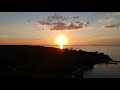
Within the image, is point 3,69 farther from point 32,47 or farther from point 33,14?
point 33,14

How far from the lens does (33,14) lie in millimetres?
3342

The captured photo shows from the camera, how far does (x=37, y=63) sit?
3.48 m

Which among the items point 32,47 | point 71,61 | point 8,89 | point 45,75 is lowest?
point 8,89

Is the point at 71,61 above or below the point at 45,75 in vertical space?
above

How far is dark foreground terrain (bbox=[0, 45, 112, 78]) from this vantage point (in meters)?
3.27

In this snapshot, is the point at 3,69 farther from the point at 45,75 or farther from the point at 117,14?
the point at 117,14

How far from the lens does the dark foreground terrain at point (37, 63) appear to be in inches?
129

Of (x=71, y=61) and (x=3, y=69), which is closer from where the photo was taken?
(x=3, y=69)
